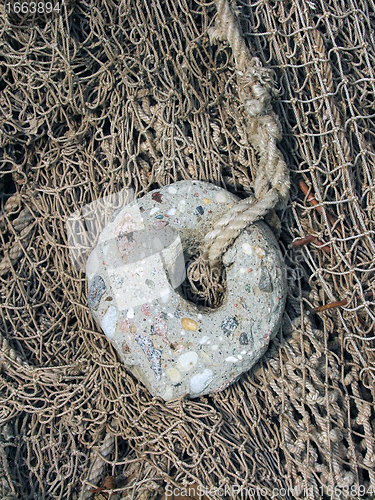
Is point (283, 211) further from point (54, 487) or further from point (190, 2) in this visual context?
point (54, 487)

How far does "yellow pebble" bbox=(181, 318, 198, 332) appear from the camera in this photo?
196 centimetres

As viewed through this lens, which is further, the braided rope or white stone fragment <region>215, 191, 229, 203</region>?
white stone fragment <region>215, 191, 229, 203</region>

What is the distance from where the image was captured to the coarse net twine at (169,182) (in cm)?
197

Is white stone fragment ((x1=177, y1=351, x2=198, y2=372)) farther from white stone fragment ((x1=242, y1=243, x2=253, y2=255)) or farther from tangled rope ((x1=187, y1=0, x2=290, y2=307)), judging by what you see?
white stone fragment ((x1=242, y1=243, x2=253, y2=255))

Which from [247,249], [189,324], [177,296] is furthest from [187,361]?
[247,249]

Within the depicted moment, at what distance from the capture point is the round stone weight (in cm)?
194

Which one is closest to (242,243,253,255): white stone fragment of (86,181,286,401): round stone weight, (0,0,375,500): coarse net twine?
(86,181,286,401): round stone weight

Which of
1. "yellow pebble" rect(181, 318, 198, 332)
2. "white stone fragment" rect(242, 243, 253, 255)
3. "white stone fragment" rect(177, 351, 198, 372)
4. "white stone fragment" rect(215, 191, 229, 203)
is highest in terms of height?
"white stone fragment" rect(215, 191, 229, 203)

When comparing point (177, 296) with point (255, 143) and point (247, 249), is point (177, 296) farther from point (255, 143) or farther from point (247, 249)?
point (255, 143)

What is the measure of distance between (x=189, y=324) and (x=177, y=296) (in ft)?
0.47

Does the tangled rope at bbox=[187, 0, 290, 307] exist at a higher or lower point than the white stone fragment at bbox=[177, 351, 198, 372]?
higher

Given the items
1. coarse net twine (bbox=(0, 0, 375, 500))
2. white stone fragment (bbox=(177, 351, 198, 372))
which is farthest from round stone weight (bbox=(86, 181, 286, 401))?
coarse net twine (bbox=(0, 0, 375, 500))

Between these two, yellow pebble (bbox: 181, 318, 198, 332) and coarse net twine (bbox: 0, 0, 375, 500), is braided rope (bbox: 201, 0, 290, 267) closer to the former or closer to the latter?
coarse net twine (bbox: 0, 0, 375, 500)

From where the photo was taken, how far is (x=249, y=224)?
1.99 m
